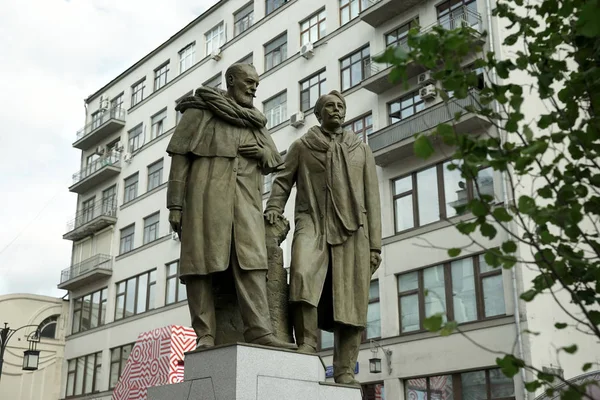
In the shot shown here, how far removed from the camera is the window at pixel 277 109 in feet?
125

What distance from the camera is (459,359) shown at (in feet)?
86.8

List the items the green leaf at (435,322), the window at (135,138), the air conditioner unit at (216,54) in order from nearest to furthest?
the green leaf at (435,322) < the air conditioner unit at (216,54) < the window at (135,138)

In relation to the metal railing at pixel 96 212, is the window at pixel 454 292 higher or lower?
lower

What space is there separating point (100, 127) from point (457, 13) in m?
27.5

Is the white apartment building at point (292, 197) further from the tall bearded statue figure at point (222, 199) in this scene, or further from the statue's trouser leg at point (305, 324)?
the statue's trouser leg at point (305, 324)

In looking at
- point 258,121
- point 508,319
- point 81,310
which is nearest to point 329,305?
point 258,121

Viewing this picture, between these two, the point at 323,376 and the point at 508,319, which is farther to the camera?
the point at 508,319

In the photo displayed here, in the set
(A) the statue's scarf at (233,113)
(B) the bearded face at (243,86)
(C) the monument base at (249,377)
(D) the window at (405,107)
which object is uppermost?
(D) the window at (405,107)

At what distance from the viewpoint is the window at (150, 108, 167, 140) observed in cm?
4709

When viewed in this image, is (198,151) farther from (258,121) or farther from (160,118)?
(160,118)

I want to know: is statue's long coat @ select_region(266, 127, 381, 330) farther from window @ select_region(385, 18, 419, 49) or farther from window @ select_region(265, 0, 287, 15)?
window @ select_region(265, 0, 287, 15)

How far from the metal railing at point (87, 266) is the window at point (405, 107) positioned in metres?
22.2

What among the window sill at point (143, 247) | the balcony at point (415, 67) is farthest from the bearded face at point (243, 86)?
the window sill at point (143, 247)

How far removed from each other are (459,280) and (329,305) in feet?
65.8
